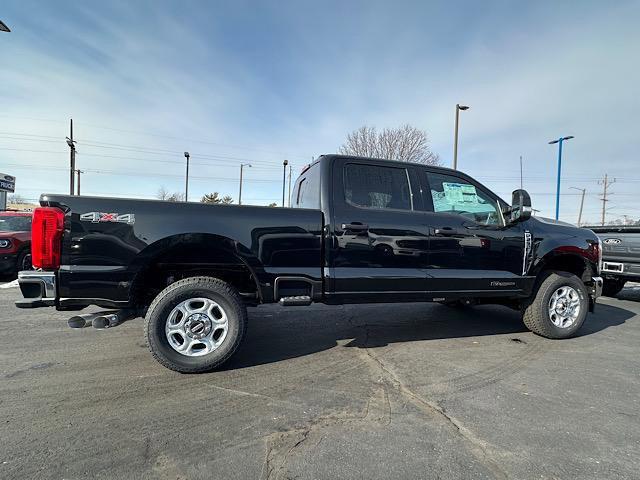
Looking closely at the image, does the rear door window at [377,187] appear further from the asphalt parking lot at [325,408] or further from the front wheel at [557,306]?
the front wheel at [557,306]

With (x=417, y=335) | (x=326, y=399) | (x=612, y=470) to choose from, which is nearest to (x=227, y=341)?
(x=326, y=399)

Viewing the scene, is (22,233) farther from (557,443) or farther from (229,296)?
(557,443)

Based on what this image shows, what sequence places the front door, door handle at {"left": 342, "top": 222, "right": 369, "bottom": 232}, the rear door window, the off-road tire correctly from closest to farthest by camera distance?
1. the off-road tire
2. door handle at {"left": 342, "top": 222, "right": 369, "bottom": 232}
3. the rear door window
4. the front door

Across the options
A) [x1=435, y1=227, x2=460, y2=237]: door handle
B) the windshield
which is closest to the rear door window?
[x1=435, y1=227, x2=460, y2=237]: door handle

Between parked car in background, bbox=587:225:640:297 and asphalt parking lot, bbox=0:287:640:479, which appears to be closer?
asphalt parking lot, bbox=0:287:640:479

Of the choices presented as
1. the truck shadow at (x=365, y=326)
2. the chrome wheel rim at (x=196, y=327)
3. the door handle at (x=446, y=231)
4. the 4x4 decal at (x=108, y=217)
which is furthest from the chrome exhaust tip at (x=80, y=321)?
the door handle at (x=446, y=231)

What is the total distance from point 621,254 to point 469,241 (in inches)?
206

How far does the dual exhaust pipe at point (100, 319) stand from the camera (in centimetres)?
334

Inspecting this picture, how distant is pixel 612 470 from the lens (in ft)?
7.53

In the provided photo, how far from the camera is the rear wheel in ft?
27.4

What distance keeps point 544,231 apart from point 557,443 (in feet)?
9.66

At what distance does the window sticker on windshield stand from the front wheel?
1.45m

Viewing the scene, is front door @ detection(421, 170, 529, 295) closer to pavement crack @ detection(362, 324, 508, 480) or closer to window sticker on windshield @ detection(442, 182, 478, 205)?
window sticker on windshield @ detection(442, 182, 478, 205)

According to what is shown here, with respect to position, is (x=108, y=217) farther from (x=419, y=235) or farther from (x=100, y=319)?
(x=419, y=235)
